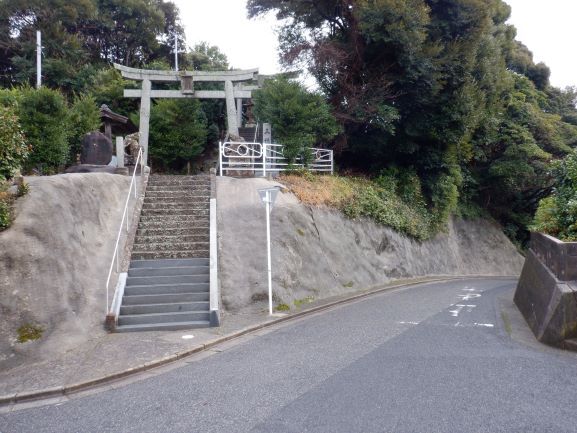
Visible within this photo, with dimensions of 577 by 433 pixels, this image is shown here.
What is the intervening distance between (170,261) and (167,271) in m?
0.35

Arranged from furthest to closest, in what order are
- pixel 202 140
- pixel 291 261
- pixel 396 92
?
pixel 202 140 → pixel 396 92 → pixel 291 261

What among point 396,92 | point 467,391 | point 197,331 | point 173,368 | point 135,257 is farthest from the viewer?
point 396,92

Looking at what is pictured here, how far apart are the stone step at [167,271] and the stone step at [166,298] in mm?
766

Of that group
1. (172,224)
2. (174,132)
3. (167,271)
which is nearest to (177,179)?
(172,224)

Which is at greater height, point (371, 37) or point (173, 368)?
point (371, 37)

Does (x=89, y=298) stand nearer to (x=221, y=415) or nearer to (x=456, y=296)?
(x=221, y=415)

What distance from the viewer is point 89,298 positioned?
27.5ft

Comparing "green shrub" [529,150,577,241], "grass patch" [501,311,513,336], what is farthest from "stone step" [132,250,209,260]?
"green shrub" [529,150,577,241]

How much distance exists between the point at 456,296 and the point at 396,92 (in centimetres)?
864

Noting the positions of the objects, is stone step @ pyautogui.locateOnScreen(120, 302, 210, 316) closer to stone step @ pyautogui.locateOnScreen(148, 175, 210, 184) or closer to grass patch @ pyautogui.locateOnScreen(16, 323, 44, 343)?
grass patch @ pyautogui.locateOnScreen(16, 323, 44, 343)

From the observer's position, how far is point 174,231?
37.1 feet

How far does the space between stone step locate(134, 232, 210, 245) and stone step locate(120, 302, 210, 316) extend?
7.34ft

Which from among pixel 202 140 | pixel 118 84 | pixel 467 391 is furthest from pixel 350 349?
pixel 118 84

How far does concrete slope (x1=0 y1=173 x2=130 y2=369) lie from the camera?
23.1 ft
